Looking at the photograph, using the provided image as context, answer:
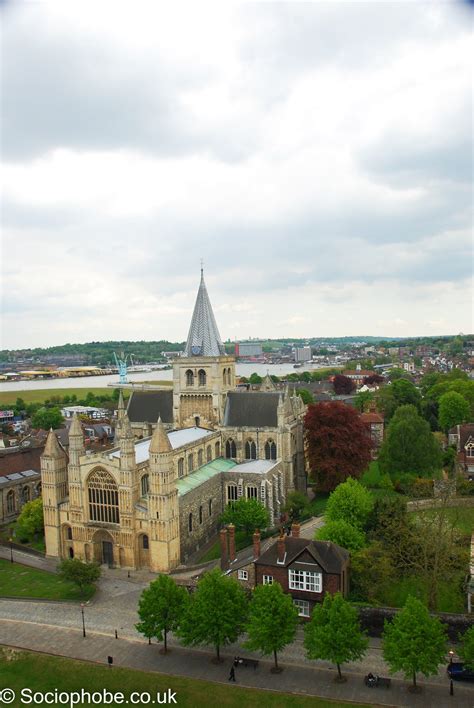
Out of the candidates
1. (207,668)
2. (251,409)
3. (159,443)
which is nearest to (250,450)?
(251,409)

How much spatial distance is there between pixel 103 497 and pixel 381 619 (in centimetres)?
2152

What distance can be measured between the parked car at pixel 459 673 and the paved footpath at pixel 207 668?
0.41m

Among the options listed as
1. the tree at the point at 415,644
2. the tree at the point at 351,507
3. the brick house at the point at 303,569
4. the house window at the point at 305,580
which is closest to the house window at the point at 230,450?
the tree at the point at 351,507

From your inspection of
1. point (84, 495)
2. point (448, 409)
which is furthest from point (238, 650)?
point (448, 409)

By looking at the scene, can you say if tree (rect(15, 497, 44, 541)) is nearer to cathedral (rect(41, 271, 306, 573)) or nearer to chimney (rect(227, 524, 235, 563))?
cathedral (rect(41, 271, 306, 573))

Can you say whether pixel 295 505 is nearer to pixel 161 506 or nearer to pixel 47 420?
pixel 161 506

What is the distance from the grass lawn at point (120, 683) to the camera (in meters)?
25.3

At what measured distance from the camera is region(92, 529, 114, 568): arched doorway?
4203 cm

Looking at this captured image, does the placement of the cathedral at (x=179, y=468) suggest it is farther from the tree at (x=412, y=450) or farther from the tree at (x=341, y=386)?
the tree at (x=341, y=386)

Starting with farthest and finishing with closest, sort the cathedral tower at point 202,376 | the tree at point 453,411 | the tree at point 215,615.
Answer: the tree at point 453,411 → the cathedral tower at point 202,376 → the tree at point 215,615

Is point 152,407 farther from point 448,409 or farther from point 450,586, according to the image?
point 448,409

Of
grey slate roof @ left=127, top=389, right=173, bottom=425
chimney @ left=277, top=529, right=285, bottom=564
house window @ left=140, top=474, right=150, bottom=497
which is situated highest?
grey slate roof @ left=127, top=389, right=173, bottom=425

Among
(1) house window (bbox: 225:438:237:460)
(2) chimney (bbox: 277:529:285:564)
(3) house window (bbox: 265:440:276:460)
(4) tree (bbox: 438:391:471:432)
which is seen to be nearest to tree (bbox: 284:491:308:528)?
(3) house window (bbox: 265:440:276:460)

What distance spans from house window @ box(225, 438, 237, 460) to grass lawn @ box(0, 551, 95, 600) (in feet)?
66.2
